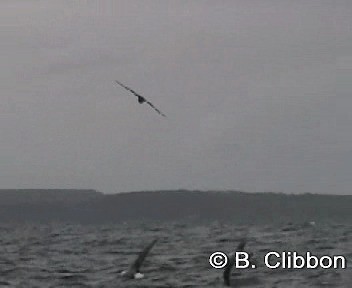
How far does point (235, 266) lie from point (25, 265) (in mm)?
15021

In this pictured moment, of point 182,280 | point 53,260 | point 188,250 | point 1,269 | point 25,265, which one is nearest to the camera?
point 182,280

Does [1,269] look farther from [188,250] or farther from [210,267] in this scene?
[188,250]

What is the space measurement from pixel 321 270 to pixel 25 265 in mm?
19653

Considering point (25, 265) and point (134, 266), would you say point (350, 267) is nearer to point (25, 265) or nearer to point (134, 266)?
point (134, 266)

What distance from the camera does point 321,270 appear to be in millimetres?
46188

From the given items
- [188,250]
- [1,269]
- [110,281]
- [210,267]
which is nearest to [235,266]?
[210,267]

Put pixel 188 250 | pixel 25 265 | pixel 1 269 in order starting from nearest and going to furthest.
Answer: pixel 1 269, pixel 25 265, pixel 188 250

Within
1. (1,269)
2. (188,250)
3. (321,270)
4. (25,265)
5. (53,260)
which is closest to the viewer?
(321,270)

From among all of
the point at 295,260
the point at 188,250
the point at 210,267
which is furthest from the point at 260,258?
the point at 188,250

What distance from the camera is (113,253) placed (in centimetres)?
6806

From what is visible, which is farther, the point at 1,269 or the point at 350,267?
the point at 1,269

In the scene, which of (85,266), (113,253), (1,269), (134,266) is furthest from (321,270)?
(113,253)

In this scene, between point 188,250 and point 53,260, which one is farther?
point 188,250

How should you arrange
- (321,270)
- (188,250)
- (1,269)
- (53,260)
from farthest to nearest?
(188,250), (53,260), (1,269), (321,270)
